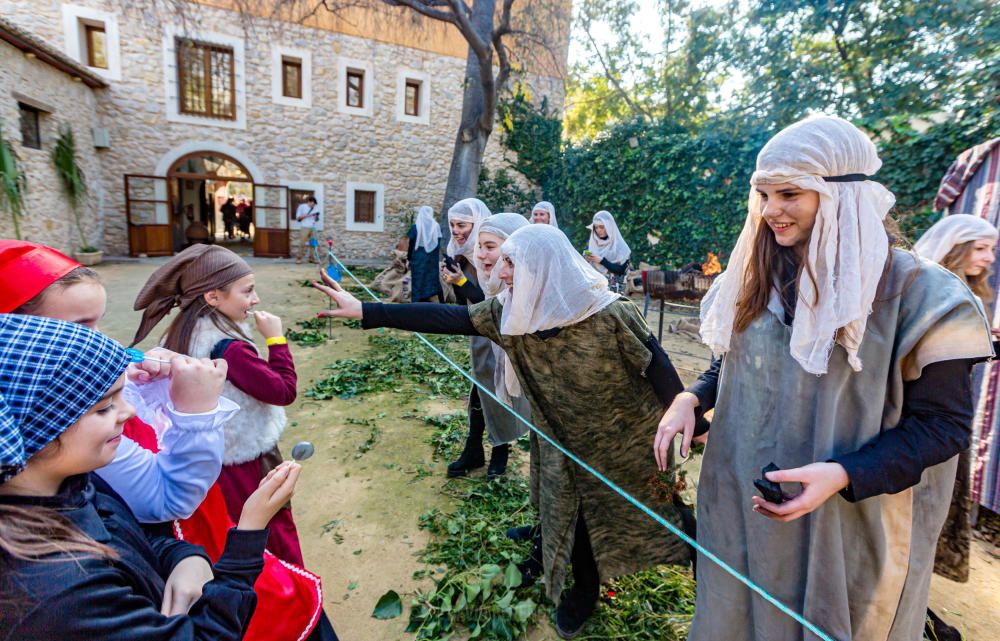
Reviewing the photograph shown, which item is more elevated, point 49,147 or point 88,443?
point 49,147

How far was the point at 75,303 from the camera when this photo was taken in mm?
1670

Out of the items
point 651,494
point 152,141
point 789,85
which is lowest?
point 651,494

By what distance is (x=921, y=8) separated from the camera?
9859 mm

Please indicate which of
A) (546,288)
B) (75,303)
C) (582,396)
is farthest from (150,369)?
(582,396)

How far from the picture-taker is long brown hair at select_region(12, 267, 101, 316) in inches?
62.5

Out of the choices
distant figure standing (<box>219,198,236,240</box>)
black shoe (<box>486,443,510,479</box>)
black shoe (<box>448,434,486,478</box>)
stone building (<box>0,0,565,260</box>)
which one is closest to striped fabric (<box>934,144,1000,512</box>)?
black shoe (<box>486,443,510,479</box>)

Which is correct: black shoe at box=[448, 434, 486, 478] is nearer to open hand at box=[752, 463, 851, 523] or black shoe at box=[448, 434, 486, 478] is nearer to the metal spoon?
the metal spoon

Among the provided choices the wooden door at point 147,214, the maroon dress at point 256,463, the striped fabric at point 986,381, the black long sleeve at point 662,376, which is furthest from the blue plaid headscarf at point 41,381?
the wooden door at point 147,214

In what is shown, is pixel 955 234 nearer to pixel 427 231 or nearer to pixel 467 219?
pixel 467 219

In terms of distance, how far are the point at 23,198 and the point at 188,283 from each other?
43.5ft

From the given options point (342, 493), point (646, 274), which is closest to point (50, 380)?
point (342, 493)

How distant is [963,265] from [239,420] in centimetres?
429

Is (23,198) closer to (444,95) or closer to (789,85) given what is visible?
(444,95)

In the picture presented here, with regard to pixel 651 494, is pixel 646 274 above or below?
above
